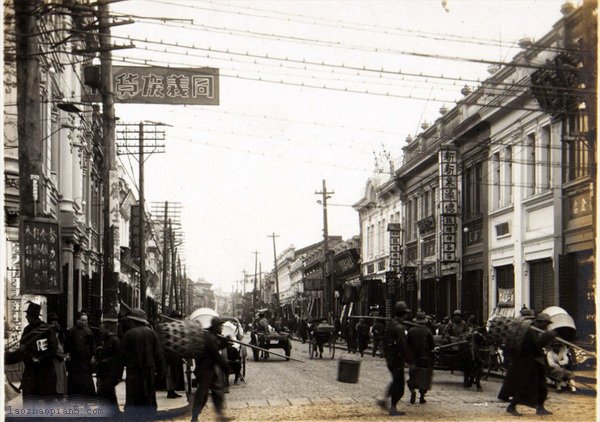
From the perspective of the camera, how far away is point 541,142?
2744 centimetres

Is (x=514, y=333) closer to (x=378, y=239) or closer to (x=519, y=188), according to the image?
(x=519, y=188)

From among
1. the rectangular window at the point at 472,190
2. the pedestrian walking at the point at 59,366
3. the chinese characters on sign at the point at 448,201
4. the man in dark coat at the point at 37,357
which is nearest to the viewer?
the man in dark coat at the point at 37,357

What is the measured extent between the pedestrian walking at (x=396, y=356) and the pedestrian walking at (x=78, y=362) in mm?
5051

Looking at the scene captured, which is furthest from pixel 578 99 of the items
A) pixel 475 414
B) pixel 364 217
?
pixel 364 217

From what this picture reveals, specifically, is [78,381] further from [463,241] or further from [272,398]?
[463,241]

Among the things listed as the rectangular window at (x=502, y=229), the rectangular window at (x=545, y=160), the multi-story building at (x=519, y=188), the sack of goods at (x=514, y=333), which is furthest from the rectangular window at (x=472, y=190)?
the sack of goods at (x=514, y=333)

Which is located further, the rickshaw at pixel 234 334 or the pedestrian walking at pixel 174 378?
the rickshaw at pixel 234 334

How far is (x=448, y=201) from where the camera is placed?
3369 cm

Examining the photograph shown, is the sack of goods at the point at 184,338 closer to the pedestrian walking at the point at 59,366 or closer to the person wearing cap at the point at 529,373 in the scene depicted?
the pedestrian walking at the point at 59,366

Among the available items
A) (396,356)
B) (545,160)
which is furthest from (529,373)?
(545,160)

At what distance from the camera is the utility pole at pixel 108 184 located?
18.1m

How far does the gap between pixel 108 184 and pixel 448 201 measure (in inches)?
671

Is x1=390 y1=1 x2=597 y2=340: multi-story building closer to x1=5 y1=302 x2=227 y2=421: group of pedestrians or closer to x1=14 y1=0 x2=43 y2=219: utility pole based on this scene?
x1=5 y1=302 x2=227 y2=421: group of pedestrians

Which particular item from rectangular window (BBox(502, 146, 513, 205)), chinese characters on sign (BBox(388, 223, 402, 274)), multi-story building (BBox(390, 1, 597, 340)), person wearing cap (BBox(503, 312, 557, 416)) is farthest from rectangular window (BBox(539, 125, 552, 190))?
chinese characters on sign (BBox(388, 223, 402, 274))
